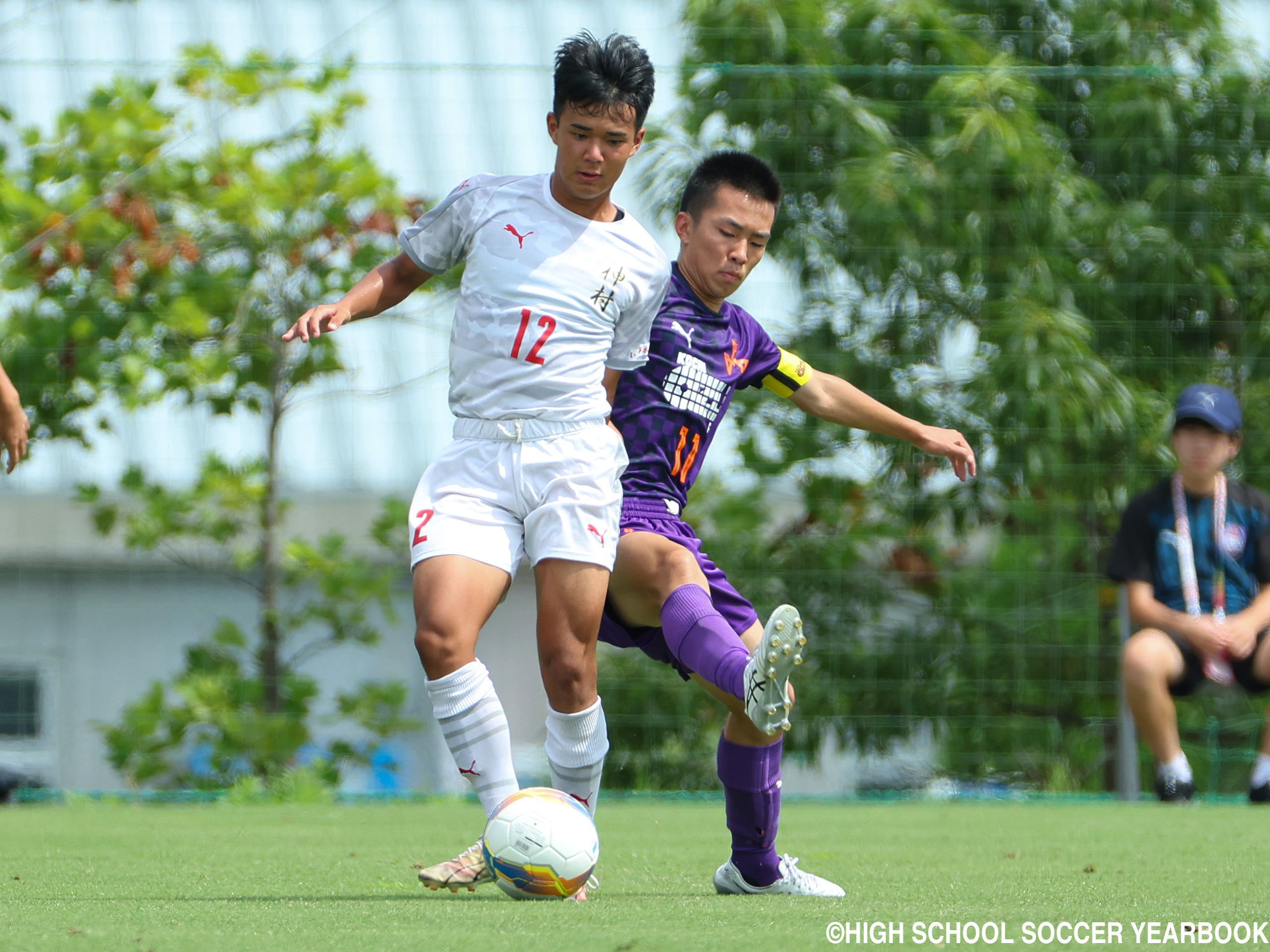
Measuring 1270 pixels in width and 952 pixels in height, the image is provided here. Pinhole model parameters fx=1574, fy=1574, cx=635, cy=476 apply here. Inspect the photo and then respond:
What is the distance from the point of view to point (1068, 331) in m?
7.15

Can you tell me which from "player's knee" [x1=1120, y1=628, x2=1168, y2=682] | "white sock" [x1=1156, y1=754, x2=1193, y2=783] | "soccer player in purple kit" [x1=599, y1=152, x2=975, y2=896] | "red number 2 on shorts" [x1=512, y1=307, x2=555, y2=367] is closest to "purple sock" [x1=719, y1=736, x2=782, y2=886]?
"soccer player in purple kit" [x1=599, y1=152, x2=975, y2=896]

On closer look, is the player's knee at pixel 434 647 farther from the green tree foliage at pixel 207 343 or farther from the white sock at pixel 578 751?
the green tree foliage at pixel 207 343

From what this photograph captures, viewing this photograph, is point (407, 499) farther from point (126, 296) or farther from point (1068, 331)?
point (1068, 331)

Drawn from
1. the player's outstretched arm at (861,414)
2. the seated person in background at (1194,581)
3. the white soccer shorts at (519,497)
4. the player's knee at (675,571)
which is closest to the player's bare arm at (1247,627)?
the seated person in background at (1194,581)

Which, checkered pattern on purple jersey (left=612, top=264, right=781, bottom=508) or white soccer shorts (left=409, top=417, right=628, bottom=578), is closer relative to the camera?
white soccer shorts (left=409, top=417, right=628, bottom=578)

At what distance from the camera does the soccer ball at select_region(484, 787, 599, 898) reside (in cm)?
279

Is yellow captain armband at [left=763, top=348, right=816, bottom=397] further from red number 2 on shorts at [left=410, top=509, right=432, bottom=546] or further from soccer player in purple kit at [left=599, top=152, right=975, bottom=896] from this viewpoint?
red number 2 on shorts at [left=410, top=509, right=432, bottom=546]

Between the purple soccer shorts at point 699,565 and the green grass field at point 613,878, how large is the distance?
523mm

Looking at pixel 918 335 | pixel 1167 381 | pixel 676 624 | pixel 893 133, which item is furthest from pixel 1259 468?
pixel 676 624

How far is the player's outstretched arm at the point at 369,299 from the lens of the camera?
9.50ft

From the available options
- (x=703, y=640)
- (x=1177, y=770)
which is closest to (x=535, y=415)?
(x=703, y=640)

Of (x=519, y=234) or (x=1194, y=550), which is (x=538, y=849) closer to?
(x=519, y=234)

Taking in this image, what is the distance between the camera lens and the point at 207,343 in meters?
6.93

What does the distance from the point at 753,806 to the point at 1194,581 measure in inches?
129
